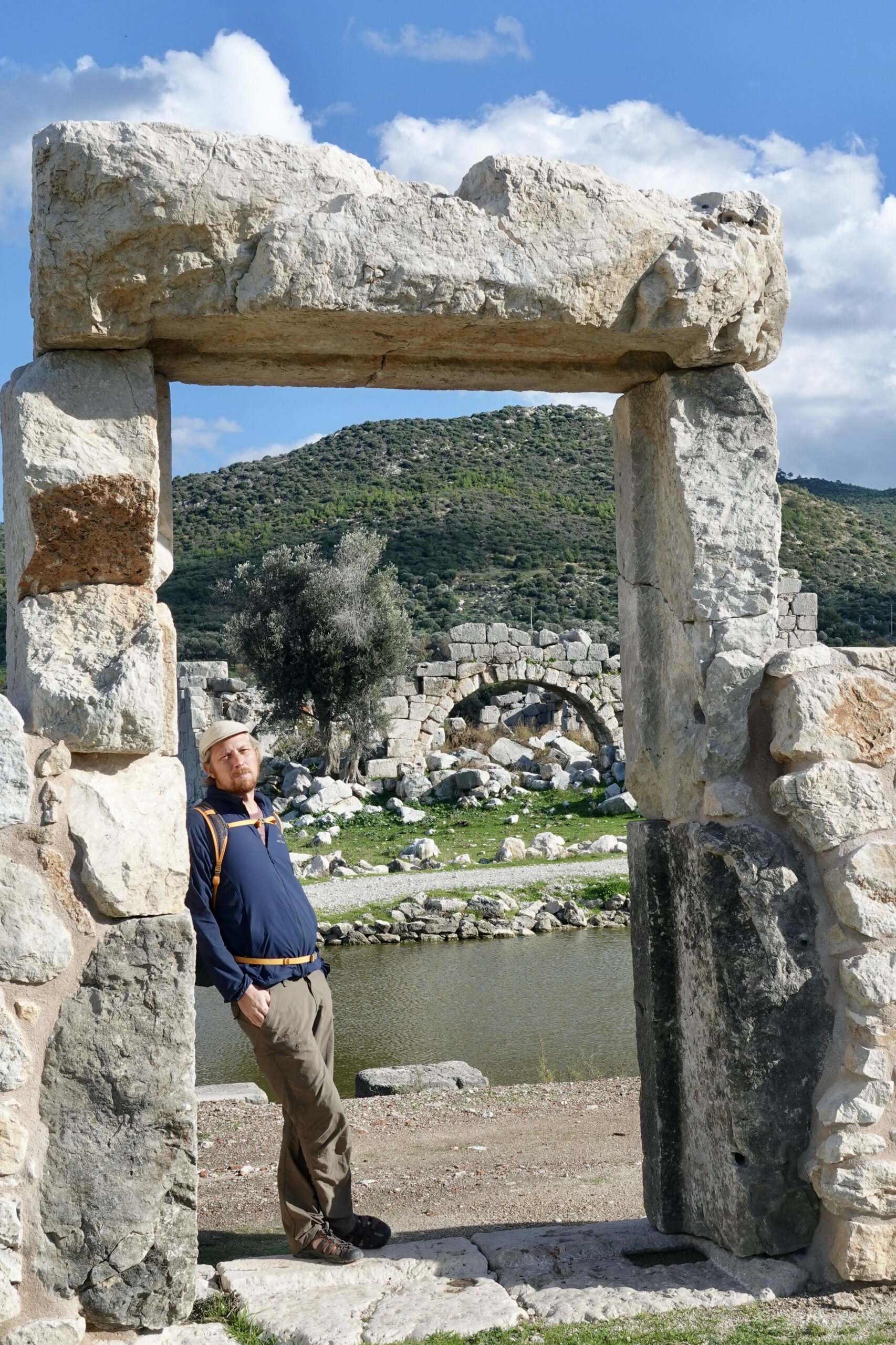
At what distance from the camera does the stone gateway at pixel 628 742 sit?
298 cm

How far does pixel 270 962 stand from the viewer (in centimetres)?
359

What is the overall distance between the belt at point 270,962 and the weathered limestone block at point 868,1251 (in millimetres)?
1701

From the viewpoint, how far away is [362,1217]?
3.74m

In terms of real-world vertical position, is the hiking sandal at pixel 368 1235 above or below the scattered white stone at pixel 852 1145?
below

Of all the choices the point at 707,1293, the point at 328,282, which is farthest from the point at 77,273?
the point at 707,1293

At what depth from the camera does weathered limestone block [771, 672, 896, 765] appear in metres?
3.43

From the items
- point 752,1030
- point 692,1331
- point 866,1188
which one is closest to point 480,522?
point 752,1030

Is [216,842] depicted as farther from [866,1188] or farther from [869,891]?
[866,1188]

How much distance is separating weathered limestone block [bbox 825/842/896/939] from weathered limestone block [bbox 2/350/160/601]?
2108 mm

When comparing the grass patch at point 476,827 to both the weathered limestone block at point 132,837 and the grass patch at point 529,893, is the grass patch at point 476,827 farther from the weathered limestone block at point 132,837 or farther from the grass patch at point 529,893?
the weathered limestone block at point 132,837

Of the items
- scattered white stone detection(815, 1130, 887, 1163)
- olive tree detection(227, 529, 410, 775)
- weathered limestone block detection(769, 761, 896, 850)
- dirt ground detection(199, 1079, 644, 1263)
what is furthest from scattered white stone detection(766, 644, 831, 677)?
olive tree detection(227, 529, 410, 775)

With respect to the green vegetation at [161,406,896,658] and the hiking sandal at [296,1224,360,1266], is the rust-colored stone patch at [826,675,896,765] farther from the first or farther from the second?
the green vegetation at [161,406,896,658]

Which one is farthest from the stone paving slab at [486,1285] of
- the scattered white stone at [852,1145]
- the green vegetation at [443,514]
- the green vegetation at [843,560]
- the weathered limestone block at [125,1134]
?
the green vegetation at [843,560]

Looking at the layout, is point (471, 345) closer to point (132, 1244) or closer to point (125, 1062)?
point (125, 1062)
